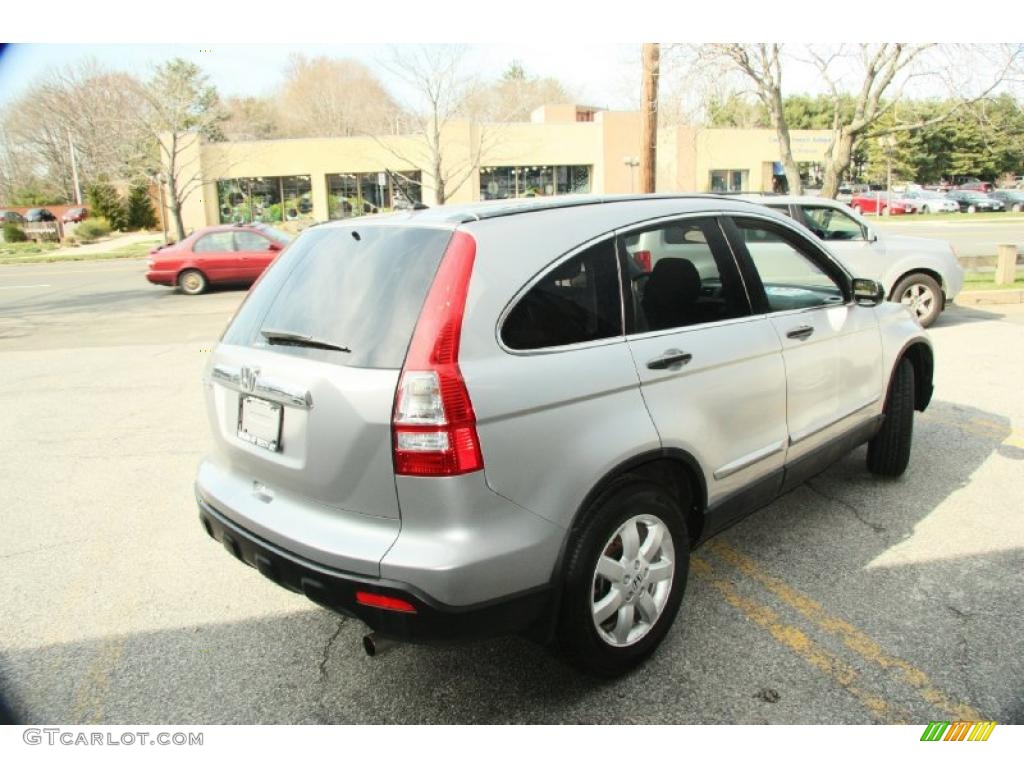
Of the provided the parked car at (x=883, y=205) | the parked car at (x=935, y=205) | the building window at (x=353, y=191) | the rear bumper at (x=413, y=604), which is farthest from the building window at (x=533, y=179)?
the rear bumper at (x=413, y=604)

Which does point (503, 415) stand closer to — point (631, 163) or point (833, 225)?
point (833, 225)

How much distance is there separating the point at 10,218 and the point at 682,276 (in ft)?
153

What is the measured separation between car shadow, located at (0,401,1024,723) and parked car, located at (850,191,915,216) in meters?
45.8

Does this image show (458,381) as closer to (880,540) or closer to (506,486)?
(506,486)

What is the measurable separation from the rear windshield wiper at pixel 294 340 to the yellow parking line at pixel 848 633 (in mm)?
2237

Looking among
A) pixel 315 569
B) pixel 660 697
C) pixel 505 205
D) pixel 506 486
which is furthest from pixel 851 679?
pixel 505 205

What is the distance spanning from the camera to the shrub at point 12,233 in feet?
122

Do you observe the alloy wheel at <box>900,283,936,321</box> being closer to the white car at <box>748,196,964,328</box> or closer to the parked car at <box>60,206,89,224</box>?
the white car at <box>748,196,964,328</box>

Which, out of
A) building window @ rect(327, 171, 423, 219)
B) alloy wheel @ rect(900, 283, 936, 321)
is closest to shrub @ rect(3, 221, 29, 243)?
building window @ rect(327, 171, 423, 219)

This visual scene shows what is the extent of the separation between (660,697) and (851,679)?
0.72m

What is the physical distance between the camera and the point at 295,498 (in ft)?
8.27

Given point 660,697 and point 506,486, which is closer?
point 506,486

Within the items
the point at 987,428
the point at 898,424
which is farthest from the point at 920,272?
the point at 898,424

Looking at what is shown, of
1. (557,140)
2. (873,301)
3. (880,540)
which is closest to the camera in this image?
(880,540)
